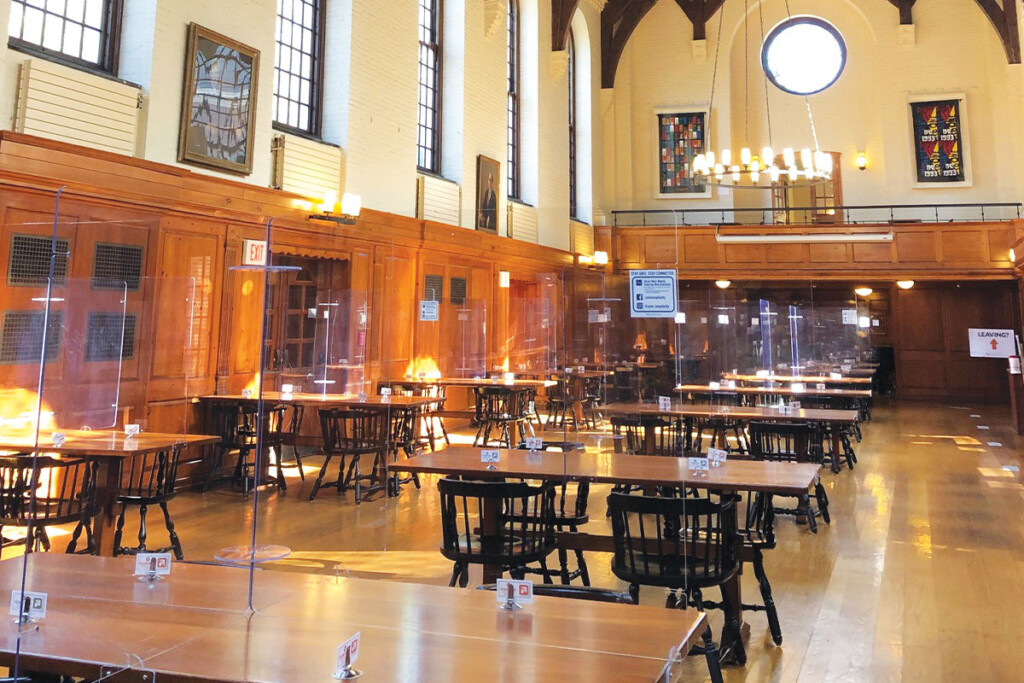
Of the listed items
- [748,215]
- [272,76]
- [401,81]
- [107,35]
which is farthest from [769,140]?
[107,35]

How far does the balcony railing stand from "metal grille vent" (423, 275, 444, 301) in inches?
192

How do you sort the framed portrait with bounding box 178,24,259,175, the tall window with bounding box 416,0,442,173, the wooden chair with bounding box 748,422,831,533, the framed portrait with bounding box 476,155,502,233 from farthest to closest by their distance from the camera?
the framed portrait with bounding box 476,155,502,233 < the tall window with bounding box 416,0,442,173 < the framed portrait with bounding box 178,24,259,175 < the wooden chair with bounding box 748,422,831,533

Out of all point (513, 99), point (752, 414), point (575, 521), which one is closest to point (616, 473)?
point (575, 521)

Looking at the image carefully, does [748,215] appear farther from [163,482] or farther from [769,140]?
[163,482]

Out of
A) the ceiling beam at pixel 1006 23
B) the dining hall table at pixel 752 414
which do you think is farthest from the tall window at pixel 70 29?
the ceiling beam at pixel 1006 23

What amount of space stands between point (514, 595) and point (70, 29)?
6.78 metres

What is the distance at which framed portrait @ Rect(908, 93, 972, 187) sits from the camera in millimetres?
13945

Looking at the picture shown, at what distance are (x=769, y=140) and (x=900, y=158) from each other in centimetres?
267

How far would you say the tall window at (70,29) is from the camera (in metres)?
5.69

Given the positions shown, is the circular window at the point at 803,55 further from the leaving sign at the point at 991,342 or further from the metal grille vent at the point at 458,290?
the metal grille vent at the point at 458,290

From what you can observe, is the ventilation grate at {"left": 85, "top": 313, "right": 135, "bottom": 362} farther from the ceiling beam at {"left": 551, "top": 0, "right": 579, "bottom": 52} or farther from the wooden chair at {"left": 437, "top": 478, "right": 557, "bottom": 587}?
the ceiling beam at {"left": 551, "top": 0, "right": 579, "bottom": 52}

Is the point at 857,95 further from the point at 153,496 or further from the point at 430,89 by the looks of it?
the point at 153,496

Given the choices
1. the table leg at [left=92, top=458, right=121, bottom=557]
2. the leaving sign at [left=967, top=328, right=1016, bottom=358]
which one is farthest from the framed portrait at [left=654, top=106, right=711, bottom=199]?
the table leg at [left=92, top=458, right=121, bottom=557]

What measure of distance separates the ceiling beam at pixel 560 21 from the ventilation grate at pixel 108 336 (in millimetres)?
11275
